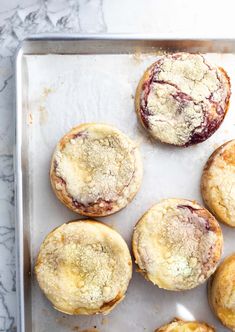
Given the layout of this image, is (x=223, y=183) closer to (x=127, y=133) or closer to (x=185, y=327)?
(x=127, y=133)

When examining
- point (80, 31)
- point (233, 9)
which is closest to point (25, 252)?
point (80, 31)

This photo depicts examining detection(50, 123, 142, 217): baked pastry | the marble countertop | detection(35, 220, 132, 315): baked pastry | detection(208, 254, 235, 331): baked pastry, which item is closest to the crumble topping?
detection(50, 123, 142, 217): baked pastry

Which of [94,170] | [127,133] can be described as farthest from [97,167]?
[127,133]

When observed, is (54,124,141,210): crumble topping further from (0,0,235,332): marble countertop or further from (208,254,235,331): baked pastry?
(208,254,235,331): baked pastry

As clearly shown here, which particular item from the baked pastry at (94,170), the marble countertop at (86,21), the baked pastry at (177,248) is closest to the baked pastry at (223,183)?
the baked pastry at (177,248)

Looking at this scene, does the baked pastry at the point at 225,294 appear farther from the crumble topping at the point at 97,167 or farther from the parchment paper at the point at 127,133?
the crumble topping at the point at 97,167

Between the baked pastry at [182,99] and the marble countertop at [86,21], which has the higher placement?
the marble countertop at [86,21]
